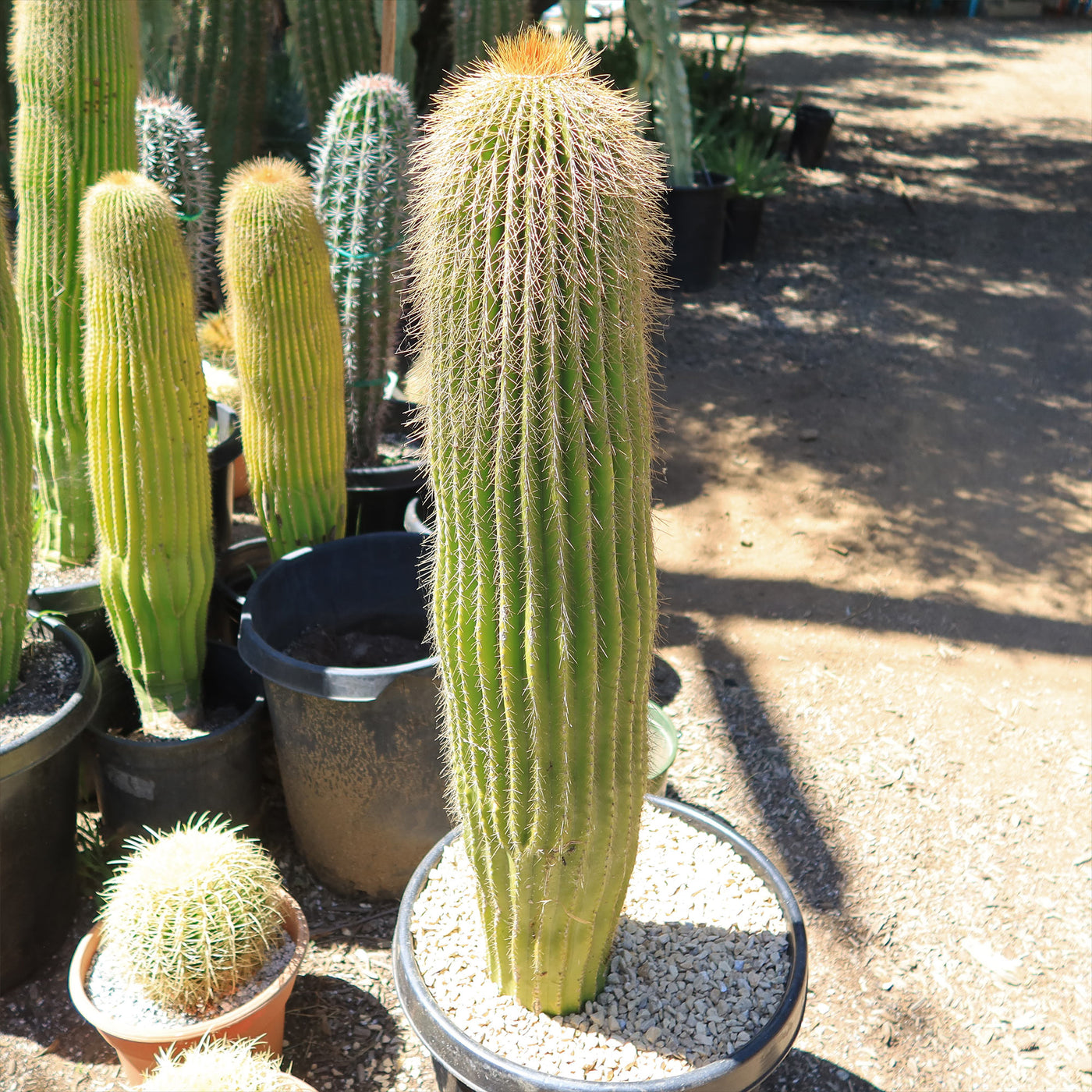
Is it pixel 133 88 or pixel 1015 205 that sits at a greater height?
pixel 133 88

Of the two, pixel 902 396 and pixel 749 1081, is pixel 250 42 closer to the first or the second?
pixel 902 396

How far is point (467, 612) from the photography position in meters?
1.58

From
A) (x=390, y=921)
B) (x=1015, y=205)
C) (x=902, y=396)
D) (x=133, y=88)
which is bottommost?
(x=390, y=921)

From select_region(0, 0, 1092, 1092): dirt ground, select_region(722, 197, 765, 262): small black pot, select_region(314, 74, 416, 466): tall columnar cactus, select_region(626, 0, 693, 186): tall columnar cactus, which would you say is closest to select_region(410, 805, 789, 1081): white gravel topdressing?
select_region(0, 0, 1092, 1092): dirt ground

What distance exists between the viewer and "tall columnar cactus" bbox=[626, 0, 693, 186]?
6.44 meters

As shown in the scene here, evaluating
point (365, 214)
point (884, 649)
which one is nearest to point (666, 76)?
point (365, 214)

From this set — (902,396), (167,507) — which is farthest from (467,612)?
(902,396)

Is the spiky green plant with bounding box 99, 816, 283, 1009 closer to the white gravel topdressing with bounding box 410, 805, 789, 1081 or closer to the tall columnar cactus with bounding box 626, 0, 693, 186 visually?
the white gravel topdressing with bounding box 410, 805, 789, 1081

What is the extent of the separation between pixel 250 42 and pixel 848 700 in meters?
Result: 3.77

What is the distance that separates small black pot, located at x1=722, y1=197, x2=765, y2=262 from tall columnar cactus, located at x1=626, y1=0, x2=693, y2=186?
44cm

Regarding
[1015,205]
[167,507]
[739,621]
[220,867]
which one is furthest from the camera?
[1015,205]

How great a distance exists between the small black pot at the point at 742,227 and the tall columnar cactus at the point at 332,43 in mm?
3200

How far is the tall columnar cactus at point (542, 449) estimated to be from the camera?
1403 millimetres

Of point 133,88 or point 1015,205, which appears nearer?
point 133,88
